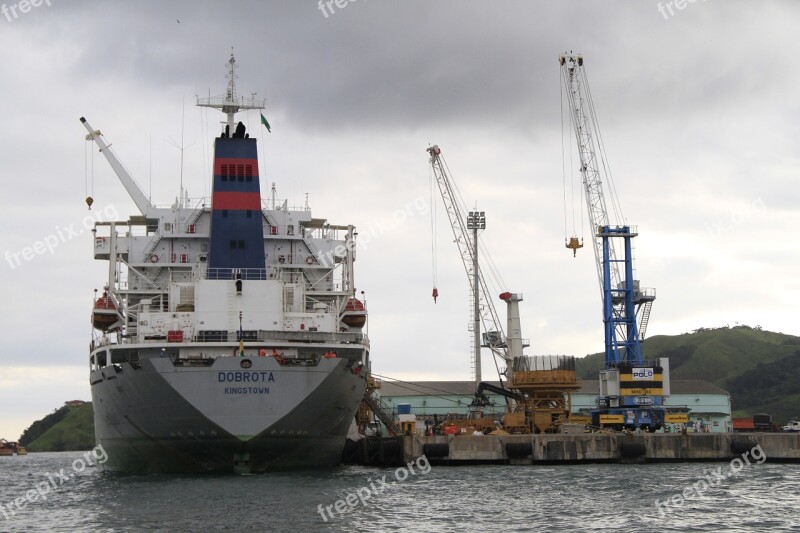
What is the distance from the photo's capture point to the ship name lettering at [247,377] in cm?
4981

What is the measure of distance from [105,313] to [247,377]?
636 inches

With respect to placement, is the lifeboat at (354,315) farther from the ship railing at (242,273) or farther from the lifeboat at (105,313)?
the lifeboat at (105,313)

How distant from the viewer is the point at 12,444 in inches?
7200

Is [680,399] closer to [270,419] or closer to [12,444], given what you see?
[270,419]

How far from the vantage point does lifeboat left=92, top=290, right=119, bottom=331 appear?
6272cm

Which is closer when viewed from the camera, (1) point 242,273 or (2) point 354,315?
(1) point 242,273

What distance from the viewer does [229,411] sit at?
4988cm
